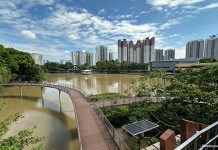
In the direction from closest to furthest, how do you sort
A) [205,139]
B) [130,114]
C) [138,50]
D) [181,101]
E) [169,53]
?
[205,139], [181,101], [130,114], [138,50], [169,53]

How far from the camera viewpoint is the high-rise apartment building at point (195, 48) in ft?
332

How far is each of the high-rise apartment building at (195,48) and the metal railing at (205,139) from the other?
355 feet

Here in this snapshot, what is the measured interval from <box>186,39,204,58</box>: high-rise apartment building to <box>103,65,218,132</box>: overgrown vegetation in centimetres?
9690

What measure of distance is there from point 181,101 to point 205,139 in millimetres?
9993

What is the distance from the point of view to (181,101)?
1258 cm

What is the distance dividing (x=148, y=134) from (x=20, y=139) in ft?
34.8

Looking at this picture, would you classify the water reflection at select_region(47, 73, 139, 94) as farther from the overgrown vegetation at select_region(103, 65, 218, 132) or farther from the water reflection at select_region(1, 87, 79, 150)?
the overgrown vegetation at select_region(103, 65, 218, 132)

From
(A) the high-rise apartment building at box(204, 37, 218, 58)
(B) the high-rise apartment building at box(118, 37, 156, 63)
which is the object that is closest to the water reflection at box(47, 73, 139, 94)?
(B) the high-rise apartment building at box(118, 37, 156, 63)

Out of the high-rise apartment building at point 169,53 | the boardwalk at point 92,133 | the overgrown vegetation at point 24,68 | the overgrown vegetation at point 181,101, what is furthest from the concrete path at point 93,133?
the high-rise apartment building at point 169,53

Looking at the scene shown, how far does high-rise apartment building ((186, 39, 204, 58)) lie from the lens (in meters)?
101

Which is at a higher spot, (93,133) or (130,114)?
(93,133)

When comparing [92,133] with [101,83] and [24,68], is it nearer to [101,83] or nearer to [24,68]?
[24,68]

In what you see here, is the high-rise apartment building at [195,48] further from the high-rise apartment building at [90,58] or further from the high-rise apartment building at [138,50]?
the high-rise apartment building at [90,58]

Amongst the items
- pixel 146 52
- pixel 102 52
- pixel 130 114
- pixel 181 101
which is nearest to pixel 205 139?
pixel 181 101
